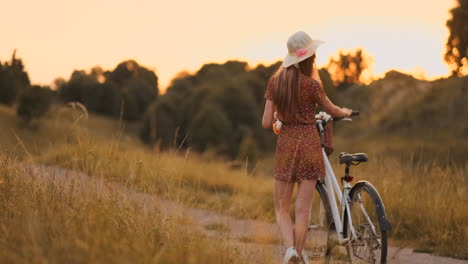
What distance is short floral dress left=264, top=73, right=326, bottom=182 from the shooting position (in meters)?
4.22

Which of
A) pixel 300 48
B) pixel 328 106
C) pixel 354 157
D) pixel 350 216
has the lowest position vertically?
pixel 350 216

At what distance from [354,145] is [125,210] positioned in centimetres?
3090

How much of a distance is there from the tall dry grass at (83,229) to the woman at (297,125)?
0.72 meters

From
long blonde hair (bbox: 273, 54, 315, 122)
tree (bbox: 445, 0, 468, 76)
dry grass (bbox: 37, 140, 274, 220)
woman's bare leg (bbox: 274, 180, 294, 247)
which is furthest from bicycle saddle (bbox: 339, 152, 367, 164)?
tree (bbox: 445, 0, 468, 76)

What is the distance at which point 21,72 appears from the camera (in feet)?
21.4

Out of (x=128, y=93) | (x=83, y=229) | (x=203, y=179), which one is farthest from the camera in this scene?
(x=128, y=93)

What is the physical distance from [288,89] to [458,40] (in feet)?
80.9

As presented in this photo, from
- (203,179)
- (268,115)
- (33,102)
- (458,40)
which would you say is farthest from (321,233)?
(33,102)

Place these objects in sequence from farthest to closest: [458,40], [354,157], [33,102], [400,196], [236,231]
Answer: [33,102], [458,40], [400,196], [236,231], [354,157]

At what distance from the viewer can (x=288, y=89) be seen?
165 inches

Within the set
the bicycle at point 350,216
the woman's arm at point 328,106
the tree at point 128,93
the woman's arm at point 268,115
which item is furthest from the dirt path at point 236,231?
the tree at point 128,93

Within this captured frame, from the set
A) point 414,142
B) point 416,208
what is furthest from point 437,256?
point 414,142

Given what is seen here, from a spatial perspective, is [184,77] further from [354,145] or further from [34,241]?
[34,241]

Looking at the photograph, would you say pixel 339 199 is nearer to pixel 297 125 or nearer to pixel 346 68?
pixel 297 125
